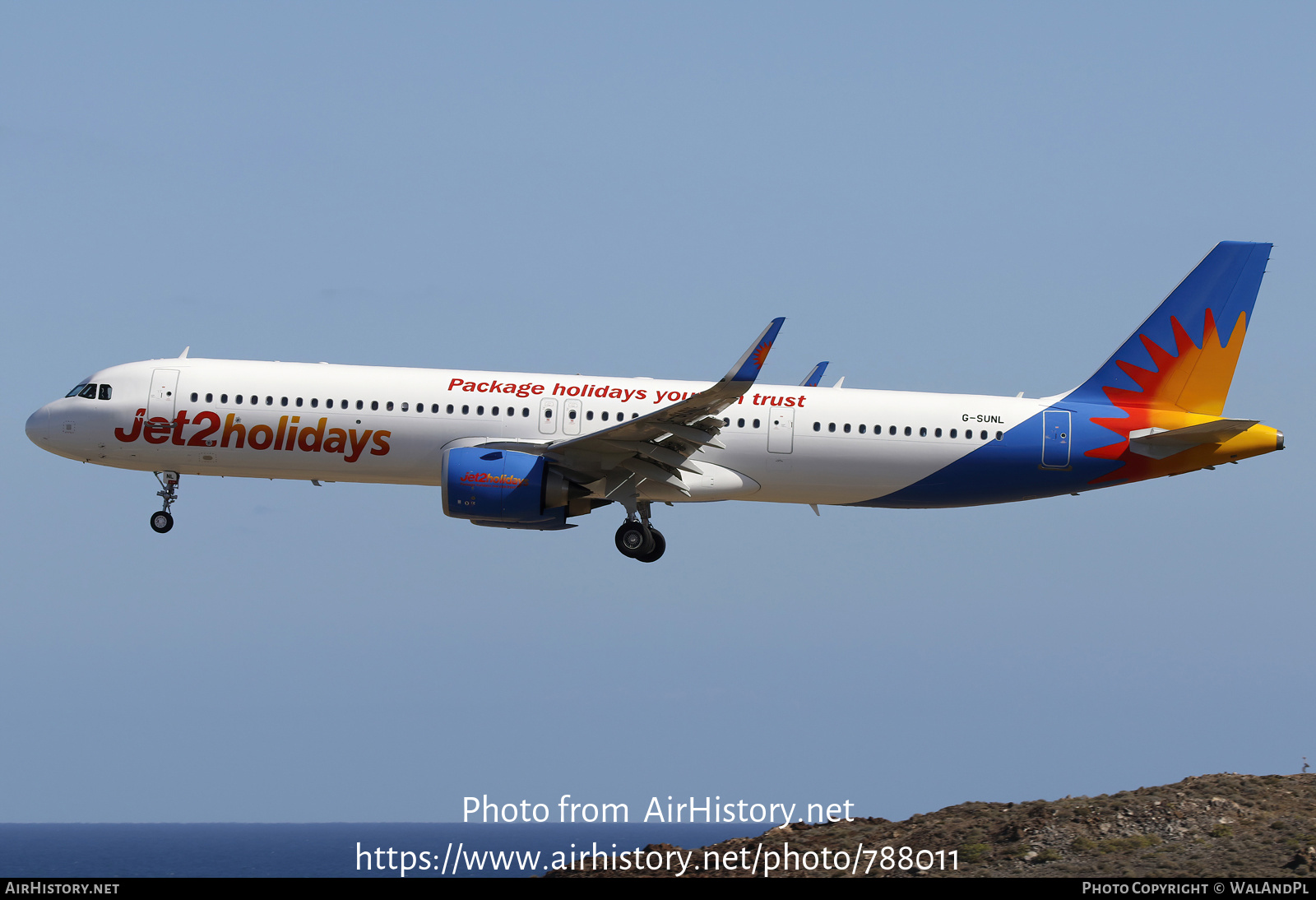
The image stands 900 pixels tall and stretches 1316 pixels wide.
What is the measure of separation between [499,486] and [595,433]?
244cm

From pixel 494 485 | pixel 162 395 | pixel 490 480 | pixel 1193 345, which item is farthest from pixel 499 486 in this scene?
pixel 1193 345

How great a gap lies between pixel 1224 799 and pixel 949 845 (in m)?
6.09

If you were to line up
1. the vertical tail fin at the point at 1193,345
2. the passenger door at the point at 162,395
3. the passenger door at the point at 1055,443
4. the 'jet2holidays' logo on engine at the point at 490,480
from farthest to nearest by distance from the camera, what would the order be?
A: the vertical tail fin at the point at 1193,345 → the passenger door at the point at 1055,443 → the passenger door at the point at 162,395 → the 'jet2holidays' logo on engine at the point at 490,480

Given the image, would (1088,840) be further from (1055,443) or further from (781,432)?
(781,432)

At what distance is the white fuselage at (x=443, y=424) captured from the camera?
29.4 m

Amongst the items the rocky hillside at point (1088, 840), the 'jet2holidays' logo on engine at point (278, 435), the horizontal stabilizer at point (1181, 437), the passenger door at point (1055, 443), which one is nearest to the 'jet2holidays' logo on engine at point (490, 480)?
the 'jet2holidays' logo on engine at point (278, 435)

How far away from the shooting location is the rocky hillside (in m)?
25.0

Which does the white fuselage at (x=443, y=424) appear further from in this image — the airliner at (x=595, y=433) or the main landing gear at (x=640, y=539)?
the main landing gear at (x=640, y=539)

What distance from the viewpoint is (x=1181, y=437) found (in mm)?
29875

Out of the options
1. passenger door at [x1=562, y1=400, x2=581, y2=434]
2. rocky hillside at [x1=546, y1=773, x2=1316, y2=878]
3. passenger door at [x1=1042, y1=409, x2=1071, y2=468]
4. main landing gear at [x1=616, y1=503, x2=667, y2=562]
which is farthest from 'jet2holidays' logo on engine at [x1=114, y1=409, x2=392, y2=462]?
passenger door at [x1=1042, y1=409, x2=1071, y2=468]

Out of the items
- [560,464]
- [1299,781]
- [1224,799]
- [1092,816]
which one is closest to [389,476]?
[560,464]

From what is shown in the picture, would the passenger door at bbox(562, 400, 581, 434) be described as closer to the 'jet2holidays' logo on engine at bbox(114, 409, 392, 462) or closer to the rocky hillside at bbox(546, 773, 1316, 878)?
the 'jet2holidays' logo on engine at bbox(114, 409, 392, 462)

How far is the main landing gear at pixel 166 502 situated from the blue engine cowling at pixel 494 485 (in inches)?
293

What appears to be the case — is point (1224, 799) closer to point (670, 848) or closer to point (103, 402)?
point (670, 848)
